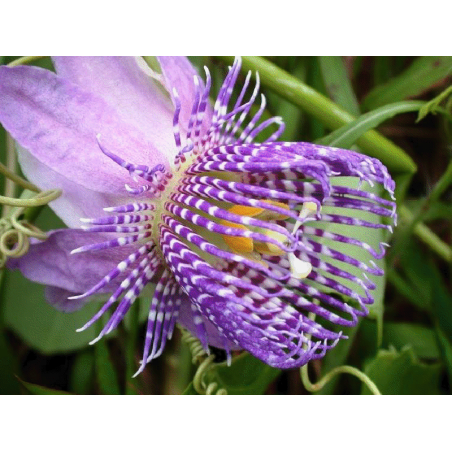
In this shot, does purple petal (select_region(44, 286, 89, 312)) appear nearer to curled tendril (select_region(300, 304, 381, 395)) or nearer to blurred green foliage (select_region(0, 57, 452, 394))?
blurred green foliage (select_region(0, 57, 452, 394))

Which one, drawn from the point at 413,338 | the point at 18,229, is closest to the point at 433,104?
the point at 413,338

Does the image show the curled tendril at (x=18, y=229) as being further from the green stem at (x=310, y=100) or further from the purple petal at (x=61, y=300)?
the green stem at (x=310, y=100)

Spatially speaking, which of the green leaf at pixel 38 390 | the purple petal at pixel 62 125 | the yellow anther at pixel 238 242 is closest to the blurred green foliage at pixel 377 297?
the green leaf at pixel 38 390

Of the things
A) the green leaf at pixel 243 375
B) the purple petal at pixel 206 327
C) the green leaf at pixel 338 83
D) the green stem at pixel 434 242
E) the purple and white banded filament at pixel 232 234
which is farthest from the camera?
the green stem at pixel 434 242

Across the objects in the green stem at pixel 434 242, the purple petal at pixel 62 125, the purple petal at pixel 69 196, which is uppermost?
the purple petal at pixel 62 125

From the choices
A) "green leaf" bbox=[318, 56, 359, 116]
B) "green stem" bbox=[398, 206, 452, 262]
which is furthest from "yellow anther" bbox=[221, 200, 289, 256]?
"green stem" bbox=[398, 206, 452, 262]

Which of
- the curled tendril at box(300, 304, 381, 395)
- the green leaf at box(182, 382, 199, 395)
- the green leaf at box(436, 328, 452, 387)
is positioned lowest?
the green leaf at box(182, 382, 199, 395)
